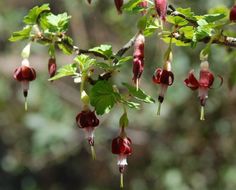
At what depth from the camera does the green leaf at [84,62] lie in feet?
4.89

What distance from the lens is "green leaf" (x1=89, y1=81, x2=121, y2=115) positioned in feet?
4.75

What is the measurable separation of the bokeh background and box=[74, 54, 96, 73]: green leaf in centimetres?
243

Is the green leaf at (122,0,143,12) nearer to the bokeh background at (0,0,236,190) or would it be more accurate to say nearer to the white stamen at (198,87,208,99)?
the white stamen at (198,87,208,99)

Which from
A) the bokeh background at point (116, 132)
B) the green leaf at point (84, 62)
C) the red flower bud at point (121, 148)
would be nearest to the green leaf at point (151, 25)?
the green leaf at point (84, 62)

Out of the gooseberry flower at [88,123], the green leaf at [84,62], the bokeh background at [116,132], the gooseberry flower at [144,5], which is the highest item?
the gooseberry flower at [144,5]

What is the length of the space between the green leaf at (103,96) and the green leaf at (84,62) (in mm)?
61

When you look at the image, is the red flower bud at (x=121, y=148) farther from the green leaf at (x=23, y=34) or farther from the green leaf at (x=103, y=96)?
the green leaf at (x=23, y=34)

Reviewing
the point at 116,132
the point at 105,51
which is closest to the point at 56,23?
the point at 105,51

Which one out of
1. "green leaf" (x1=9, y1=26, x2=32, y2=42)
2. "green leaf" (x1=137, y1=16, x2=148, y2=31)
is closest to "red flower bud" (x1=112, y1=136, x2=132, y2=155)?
"green leaf" (x1=137, y1=16, x2=148, y2=31)

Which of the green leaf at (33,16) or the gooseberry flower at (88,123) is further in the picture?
the green leaf at (33,16)

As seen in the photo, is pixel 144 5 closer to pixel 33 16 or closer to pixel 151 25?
pixel 151 25

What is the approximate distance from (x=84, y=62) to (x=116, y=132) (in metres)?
3.16

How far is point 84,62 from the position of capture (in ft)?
4.97

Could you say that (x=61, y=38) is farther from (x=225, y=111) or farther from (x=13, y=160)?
(x=13, y=160)
